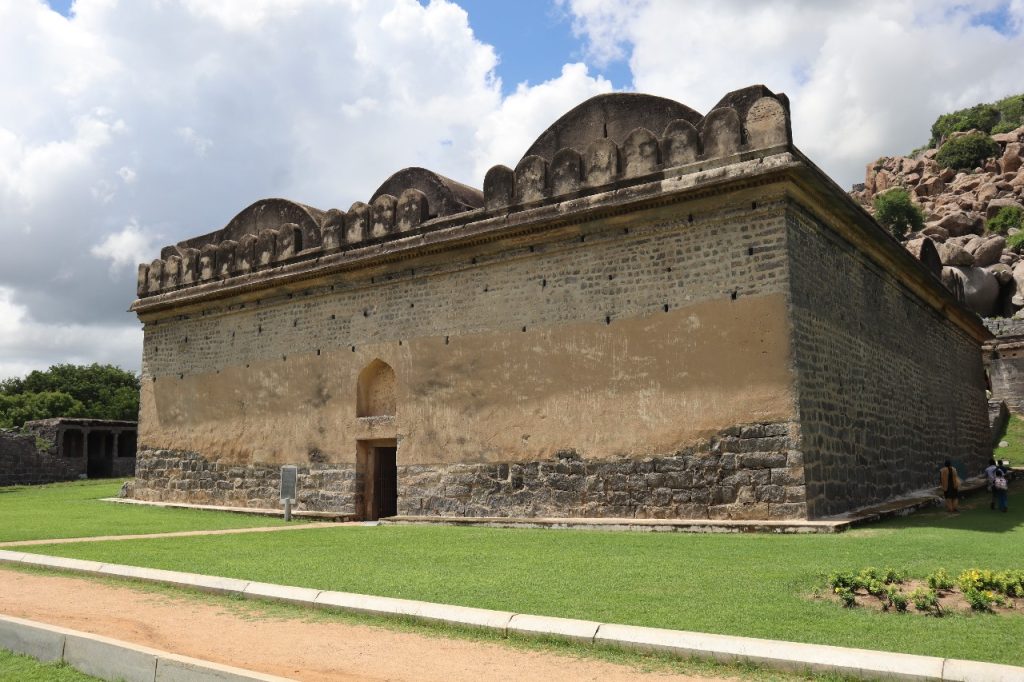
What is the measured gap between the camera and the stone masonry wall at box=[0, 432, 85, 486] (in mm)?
28672

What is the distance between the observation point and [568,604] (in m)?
5.84

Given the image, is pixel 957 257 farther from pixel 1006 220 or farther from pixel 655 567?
pixel 655 567

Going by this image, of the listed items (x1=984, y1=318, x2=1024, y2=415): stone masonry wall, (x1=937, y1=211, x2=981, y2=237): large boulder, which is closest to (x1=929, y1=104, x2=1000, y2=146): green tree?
(x1=937, y1=211, x2=981, y2=237): large boulder

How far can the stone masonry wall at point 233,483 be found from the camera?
1482 centimetres

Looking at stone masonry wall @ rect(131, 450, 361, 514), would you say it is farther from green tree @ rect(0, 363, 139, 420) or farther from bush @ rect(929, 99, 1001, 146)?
bush @ rect(929, 99, 1001, 146)

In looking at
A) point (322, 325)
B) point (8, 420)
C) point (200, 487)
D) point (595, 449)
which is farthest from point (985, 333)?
point (8, 420)

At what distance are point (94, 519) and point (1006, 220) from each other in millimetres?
63617

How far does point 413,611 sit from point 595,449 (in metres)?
6.40

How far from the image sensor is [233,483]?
16.6 meters

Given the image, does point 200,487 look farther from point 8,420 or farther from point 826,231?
point 8,420

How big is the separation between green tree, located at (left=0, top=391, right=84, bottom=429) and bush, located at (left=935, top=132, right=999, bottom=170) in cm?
7892

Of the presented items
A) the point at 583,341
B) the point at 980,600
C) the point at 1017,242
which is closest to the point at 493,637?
the point at 980,600

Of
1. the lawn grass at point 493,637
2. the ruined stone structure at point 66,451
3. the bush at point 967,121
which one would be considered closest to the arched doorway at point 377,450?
the lawn grass at point 493,637

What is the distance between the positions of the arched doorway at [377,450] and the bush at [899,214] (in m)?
60.8
